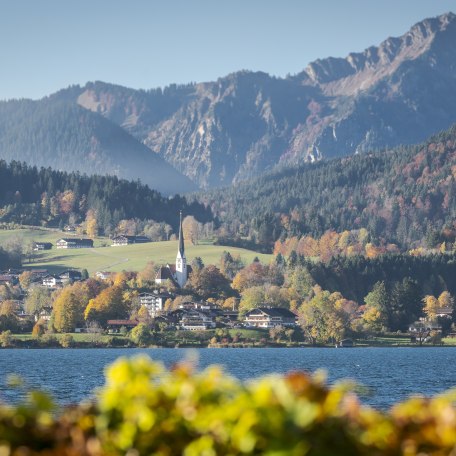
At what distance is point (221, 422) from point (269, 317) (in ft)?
601

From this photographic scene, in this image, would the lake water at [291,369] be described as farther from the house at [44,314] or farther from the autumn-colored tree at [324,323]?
the house at [44,314]

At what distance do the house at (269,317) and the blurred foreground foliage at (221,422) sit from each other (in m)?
180

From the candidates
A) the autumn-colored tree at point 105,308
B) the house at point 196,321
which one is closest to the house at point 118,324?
the autumn-colored tree at point 105,308

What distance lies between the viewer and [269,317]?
7569 inches

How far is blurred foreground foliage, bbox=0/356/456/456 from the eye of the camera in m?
9.28

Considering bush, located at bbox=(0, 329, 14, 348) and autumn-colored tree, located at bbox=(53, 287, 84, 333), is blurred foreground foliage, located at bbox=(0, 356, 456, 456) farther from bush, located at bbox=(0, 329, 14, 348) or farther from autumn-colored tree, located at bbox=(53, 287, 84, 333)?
autumn-colored tree, located at bbox=(53, 287, 84, 333)

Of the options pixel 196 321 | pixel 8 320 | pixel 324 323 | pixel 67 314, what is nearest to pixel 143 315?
pixel 196 321

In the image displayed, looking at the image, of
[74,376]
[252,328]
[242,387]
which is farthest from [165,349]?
[242,387]

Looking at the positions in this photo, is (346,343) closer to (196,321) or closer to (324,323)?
(324,323)

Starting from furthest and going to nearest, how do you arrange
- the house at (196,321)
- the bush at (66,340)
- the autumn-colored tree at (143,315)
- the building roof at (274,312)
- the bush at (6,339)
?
the building roof at (274,312) → the house at (196,321) → the autumn-colored tree at (143,315) → the bush at (66,340) → the bush at (6,339)

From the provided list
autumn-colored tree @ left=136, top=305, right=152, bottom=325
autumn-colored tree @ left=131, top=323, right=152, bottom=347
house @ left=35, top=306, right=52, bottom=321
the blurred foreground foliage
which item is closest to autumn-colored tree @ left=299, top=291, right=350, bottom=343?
autumn-colored tree @ left=136, top=305, right=152, bottom=325

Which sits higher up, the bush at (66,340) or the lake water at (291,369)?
the lake water at (291,369)

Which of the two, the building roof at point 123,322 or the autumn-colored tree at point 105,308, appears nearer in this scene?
the building roof at point 123,322

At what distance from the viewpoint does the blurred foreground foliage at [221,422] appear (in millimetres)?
9281
